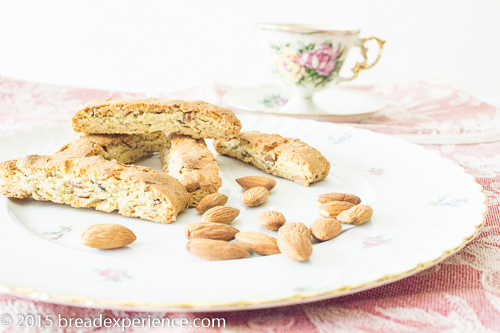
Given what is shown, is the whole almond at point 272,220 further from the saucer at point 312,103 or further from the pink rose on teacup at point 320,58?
the pink rose on teacup at point 320,58

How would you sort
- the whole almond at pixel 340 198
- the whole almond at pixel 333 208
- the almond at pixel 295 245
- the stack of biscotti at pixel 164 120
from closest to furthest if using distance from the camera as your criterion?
the almond at pixel 295 245, the whole almond at pixel 333 208, the whole almond at pixel 340 198, the stack of biscotti at pixel 164 120

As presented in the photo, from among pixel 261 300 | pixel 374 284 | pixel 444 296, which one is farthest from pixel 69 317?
pixel 444 296

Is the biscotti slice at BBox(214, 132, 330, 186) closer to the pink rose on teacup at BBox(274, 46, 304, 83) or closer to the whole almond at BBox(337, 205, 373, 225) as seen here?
the whole almond at BBox(337, 205, 373, 225)

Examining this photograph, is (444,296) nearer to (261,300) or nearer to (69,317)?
(261,300)

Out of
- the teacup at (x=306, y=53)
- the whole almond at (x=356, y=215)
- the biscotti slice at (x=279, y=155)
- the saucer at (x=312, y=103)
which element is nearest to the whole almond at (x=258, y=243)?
the whole almond at (x=356, y=215)

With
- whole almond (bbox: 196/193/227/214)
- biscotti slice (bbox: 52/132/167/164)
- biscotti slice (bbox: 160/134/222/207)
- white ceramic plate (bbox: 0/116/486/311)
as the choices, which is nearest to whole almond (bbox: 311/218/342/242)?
white ceramic plate (bbox: 0/116/486/311)
